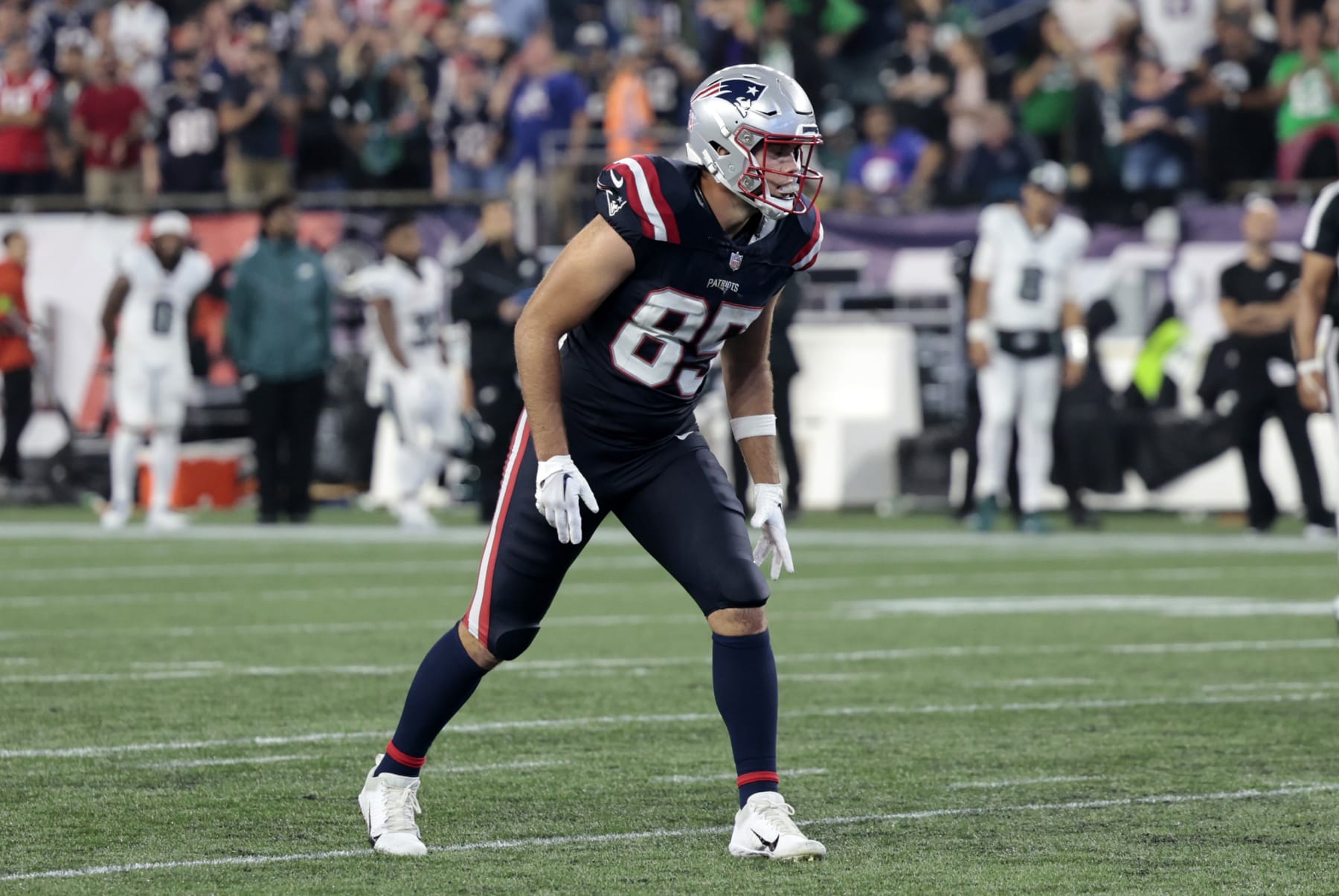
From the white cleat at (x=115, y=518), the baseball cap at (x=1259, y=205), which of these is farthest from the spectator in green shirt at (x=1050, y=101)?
the white cleat at (x=115, y=518)

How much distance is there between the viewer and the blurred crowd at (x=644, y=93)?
17000 mm

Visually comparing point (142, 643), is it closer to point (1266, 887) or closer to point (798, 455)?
point (1266, 887)

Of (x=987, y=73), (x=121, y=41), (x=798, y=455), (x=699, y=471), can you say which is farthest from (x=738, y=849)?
(x=121, y=41)

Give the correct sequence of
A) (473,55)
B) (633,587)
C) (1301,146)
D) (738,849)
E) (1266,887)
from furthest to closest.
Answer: (473,55) → (1301,146) → (633,587) → (738,849) → (1266,887)

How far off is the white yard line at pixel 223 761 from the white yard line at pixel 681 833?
1.19 metres

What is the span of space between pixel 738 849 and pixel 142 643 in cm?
452

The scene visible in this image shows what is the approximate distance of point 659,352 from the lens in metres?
4.94

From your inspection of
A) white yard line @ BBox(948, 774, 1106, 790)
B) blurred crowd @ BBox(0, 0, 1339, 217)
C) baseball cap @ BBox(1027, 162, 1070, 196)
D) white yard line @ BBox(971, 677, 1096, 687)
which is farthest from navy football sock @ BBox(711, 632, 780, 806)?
blurred crowd @ BBox(0, 0, 1339, 217)

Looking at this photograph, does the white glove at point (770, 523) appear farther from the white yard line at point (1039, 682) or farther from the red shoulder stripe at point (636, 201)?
the white yard line at point (1039, 682)

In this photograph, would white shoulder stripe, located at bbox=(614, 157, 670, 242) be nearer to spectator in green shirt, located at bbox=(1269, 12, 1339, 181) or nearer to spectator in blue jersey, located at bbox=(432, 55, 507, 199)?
spectator in green shirt, located at bbox=(1269, 12, 1339, 181)

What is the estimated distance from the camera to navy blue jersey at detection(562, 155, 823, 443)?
4.81 m

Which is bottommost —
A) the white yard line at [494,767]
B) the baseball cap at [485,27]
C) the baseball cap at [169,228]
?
the white yard line at [494,767]

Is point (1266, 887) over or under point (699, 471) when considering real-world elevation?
under

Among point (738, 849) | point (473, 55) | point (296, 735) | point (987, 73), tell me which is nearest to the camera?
point (738, 849)
